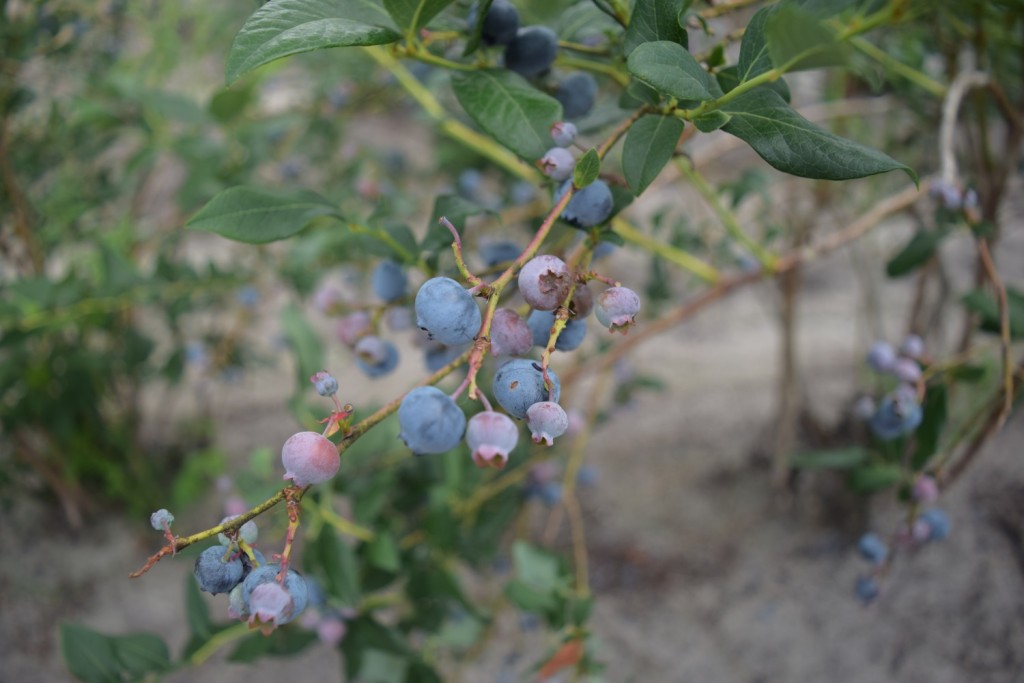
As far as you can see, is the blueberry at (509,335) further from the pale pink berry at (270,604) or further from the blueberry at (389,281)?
the blueberry at (389,281)

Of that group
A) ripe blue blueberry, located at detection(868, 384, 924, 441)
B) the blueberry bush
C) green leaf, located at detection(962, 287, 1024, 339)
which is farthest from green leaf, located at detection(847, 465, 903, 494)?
green leaf, located at detection(962, 287, 1024, 339)

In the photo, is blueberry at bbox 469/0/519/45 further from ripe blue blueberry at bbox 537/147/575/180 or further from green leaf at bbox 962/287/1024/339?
green leaf at bbox 962/287/1024/339

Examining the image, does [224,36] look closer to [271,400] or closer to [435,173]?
[435,173]

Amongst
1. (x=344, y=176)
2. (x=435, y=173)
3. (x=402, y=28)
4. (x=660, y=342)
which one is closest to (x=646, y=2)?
(x=402, y=28)

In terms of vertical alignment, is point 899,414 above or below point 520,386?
below

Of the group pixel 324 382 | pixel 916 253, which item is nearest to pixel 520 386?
pixel 324 382

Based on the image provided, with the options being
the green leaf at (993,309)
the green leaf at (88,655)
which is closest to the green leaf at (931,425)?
the green leaf at (993,309)

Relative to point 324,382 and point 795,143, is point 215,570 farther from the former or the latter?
point 795,143
